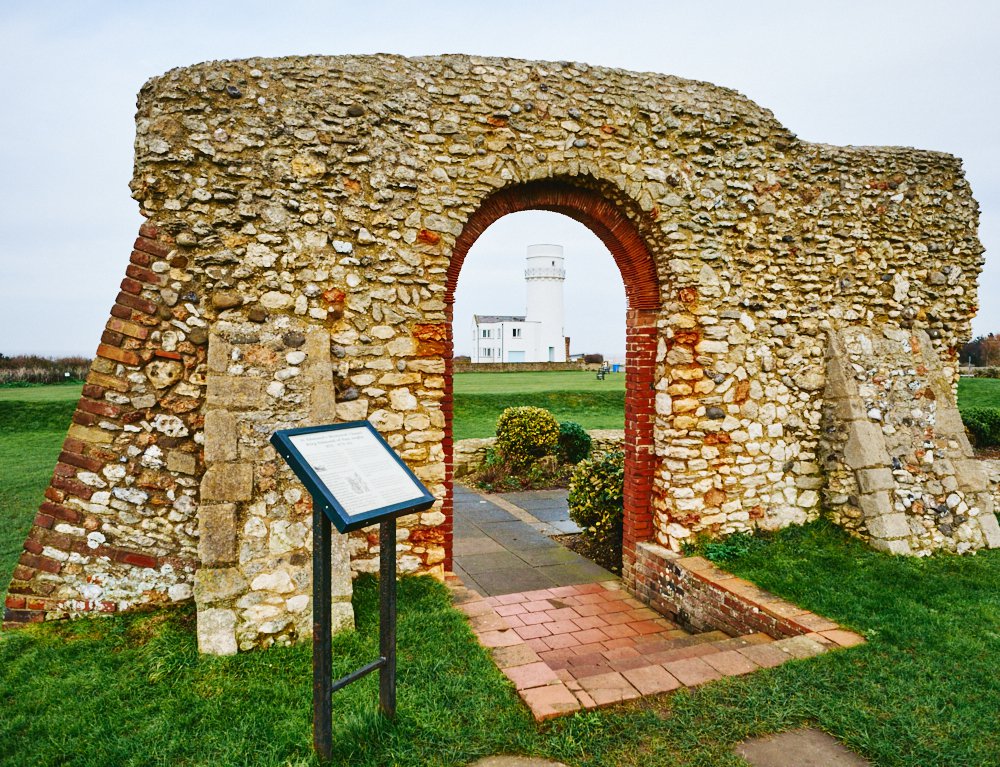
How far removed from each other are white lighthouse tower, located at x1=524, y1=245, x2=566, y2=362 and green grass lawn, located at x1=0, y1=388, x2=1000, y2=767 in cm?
4448

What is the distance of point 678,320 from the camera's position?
5500mm

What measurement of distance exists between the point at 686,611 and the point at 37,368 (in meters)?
25.8

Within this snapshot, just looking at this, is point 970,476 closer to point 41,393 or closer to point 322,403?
point 322,403

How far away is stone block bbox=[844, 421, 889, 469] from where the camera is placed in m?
5.60

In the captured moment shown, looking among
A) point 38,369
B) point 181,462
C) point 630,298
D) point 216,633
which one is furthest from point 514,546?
point 38,369

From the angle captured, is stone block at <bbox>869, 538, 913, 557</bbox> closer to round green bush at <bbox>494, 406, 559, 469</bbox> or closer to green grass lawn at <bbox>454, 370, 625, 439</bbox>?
round green bush at <bbox>494, 406, 559, 469</bbox>

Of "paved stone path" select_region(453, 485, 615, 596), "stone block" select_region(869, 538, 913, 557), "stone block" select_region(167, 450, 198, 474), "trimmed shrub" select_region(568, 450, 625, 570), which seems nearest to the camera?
"stone block" select_region(167, 450, 198, 474)

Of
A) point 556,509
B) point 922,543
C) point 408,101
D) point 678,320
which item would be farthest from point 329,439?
point 556,509

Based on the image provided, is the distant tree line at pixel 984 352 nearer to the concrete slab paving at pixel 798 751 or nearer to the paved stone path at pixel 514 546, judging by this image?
the paved stone path at pixel 514 546

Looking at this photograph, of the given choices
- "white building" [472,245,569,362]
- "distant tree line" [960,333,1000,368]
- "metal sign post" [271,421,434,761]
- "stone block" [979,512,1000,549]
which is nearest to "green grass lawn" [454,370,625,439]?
"stone block" [979,512,1000,549]

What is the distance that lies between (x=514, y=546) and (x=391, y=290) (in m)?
3.73

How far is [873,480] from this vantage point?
18.2 ft

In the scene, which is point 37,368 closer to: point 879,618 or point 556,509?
point 556,509

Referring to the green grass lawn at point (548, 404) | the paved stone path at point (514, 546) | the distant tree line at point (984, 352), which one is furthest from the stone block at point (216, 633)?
the distant tree line at point (984, 352)
